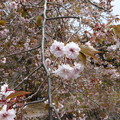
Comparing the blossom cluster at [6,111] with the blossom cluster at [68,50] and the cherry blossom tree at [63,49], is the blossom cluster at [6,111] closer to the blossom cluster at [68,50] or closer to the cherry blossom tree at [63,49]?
the cherry blossom tree at [63,49]

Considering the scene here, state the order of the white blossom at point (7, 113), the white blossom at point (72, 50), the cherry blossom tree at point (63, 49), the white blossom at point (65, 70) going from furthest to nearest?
the cherry blossom tree at point (63, 49)
the white blossom at point (65, 70)
the white blossom at point (72, 50)
the white blossom at point (7, 113)

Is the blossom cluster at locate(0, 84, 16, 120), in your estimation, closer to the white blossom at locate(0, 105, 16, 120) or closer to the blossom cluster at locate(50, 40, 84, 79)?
the white blossom at locate(0, 105, 16, 120)

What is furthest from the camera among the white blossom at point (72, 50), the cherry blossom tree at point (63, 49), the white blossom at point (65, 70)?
the cherry blossom tree at point (63, 49)

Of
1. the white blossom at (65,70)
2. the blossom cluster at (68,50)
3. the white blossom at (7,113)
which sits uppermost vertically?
the blossom cluster at (68,50)

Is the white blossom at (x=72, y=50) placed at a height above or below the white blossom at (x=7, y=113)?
above

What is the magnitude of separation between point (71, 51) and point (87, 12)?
3.42 metres

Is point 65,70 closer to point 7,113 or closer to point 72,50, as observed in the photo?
point 72,50

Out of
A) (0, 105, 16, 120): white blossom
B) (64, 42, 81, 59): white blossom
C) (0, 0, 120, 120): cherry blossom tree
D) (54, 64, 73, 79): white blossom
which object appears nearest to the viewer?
(0, 105, 16, 120): white blossom

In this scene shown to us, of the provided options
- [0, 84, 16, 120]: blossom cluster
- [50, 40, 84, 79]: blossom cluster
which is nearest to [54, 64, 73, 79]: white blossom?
[50, 40, 84, 79]: blossom cluster

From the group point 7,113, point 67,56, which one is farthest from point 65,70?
point 7,113

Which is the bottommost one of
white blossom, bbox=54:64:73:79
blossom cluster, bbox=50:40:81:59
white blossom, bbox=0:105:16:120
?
white blossom, bbox=0:105:16:120

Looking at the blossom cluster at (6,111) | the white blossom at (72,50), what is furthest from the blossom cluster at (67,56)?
the blossom cluster at (6,111)

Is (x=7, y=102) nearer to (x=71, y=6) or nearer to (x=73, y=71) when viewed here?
(x=73, y=71)

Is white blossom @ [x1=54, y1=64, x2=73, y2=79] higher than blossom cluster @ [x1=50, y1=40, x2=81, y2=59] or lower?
lower
